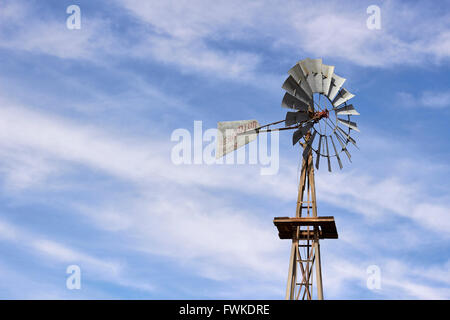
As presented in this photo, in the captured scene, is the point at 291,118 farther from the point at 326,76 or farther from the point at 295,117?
the point at 326,76

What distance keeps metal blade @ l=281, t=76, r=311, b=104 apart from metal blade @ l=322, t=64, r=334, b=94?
30.3 inches

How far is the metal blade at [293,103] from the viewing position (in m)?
26.6

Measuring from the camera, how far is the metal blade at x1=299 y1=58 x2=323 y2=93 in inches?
1049

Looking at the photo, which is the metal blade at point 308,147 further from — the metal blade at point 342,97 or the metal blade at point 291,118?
the metal blade at point 342,97

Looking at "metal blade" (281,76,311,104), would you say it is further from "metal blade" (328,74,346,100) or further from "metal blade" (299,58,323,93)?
"metal blade" (328,74,346,100)

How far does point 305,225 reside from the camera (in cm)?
2539

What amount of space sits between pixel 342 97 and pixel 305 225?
5.49m

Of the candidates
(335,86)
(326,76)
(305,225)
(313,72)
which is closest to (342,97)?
(335,86)

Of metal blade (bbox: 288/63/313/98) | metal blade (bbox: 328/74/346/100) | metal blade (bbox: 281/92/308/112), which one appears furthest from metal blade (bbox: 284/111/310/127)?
metal blade (bbox: 328/74/346/100)

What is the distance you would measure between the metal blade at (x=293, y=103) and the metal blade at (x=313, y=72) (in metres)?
0.74

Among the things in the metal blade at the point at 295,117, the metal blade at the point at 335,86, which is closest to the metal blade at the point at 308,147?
the metal blade at the point at 295,117
